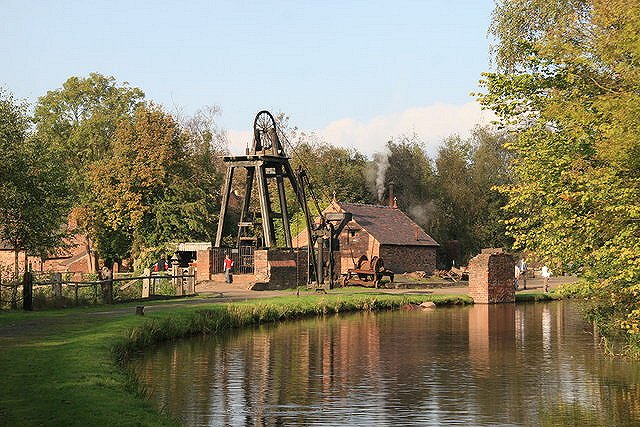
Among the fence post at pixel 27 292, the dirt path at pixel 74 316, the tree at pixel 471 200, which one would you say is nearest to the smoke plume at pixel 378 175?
the tree at pixel 471 200

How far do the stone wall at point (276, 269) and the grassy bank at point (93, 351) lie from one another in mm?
10059

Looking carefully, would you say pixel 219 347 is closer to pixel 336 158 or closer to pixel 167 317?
pixel 167 317

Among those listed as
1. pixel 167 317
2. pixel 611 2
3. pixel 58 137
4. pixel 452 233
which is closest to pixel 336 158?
pixel 452 233

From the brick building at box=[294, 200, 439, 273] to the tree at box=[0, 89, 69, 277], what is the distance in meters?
24.6

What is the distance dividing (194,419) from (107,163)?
166 ft

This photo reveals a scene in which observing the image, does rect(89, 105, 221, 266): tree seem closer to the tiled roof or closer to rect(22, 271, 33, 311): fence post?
the tiled roof

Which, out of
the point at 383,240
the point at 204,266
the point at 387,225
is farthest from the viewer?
the point at 387,225

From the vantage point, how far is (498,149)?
89.1m

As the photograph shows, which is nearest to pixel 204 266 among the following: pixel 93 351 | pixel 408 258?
pixel 408 258

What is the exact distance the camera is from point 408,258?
65.2 metres

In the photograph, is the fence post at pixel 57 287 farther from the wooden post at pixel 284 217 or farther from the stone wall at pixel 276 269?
the wooden post at pixel 284 217

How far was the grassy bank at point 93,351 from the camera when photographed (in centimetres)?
1290

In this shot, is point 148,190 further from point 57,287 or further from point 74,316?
point 74,316

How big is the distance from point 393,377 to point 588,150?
654cm
